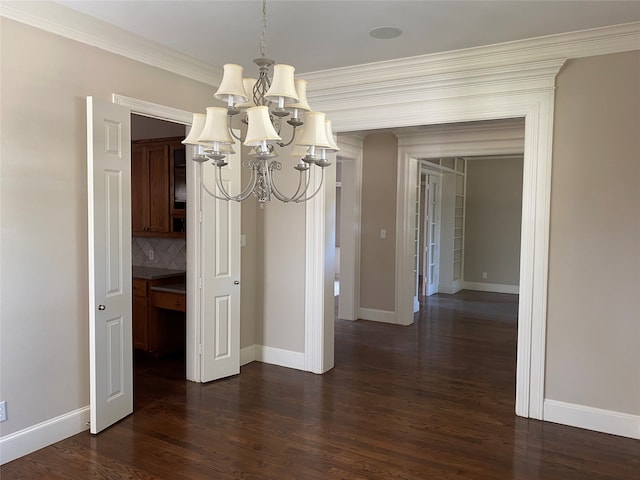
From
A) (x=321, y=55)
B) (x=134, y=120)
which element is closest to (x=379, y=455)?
(x=321, y=55)

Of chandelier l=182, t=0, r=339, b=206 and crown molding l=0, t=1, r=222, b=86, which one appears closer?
chandelier l=182, t=0, r=339, b=206

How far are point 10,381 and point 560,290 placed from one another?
368 cm

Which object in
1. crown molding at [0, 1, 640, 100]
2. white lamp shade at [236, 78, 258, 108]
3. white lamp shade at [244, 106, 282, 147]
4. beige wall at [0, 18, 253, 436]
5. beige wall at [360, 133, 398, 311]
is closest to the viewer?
white lamp shade at [244, 106, 282, 147]

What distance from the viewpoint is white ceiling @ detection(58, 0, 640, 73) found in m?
2.91

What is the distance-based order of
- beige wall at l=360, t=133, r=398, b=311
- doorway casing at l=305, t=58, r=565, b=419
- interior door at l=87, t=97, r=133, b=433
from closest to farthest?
interior door at l=87, t=97, r=133, b=433 → doorway casing at l=305, t=58, r=565, b=419 → beige wall at l=360, t=133, r=398, b=311

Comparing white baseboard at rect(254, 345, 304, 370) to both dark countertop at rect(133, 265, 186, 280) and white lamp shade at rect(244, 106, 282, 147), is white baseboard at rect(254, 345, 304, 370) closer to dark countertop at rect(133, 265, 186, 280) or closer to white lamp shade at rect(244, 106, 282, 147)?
dark countertop at rect(133, 265, 186, 280)

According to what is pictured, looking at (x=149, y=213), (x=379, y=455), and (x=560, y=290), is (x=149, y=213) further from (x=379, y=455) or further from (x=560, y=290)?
(x=560, y=290)

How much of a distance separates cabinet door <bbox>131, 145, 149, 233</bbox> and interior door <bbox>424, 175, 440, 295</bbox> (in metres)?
5.05

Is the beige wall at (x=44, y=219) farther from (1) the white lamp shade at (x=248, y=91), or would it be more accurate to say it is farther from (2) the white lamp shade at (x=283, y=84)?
(2) the white lamp shade at (x=283, y=84)

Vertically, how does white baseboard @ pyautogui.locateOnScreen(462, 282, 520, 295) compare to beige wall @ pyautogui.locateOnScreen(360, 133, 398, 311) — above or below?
below

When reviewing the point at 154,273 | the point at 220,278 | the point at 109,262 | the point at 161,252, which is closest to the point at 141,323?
the point at 154,273

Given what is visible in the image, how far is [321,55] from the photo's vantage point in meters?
3.81

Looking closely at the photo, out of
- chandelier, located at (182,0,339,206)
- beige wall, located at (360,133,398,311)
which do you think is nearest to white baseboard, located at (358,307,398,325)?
beige wall, located at (360,133,398,311)

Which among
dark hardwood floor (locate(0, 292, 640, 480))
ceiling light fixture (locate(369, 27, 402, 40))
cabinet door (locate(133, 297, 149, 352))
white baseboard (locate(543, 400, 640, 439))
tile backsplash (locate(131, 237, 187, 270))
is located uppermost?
ceiling light fixture (locate(369, 27, 402, 40))
